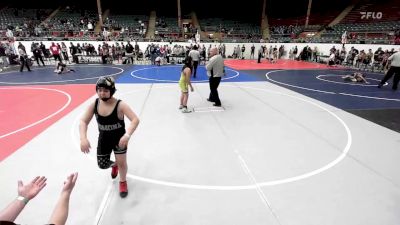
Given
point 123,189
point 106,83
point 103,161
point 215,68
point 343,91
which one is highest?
point 106,83

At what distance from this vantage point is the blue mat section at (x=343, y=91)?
28.3 ft

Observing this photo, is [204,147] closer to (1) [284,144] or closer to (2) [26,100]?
(1) [284,144]

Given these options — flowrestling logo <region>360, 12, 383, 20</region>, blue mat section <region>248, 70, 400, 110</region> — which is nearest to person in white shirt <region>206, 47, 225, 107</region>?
blue mat section <region>248, 70, 400, 110</region>

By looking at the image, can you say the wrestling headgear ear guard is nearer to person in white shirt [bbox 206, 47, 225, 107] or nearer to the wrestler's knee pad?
the wrestler's knee pad

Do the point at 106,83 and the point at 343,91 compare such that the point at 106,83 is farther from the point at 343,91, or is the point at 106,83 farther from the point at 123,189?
the point at 343,91

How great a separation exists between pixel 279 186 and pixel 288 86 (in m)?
8.55

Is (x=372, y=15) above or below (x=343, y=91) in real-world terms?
above

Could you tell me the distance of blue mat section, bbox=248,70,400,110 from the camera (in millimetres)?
8617

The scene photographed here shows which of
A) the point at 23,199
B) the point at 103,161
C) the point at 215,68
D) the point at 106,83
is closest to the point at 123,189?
the point at 103,161

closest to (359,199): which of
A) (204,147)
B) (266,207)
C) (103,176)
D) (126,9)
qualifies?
(266,207)

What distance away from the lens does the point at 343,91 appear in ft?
34.9

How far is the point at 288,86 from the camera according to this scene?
38.2 feet

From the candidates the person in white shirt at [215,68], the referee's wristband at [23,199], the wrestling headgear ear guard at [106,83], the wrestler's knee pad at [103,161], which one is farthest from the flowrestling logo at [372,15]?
the referee's wristband at [23,199]

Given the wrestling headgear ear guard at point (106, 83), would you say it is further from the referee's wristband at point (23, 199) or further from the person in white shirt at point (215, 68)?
the person in white shirt at point (215, 68)
